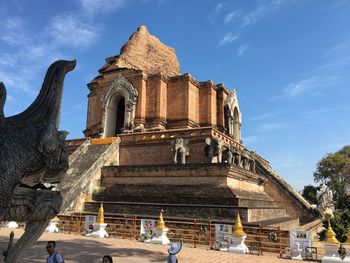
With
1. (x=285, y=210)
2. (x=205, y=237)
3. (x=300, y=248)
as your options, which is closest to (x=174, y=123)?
(x=285, y=210)

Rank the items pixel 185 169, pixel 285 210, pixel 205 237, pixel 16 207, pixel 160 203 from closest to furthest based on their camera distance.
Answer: pixel 16 207, pixel 205 237, pixel 160 203, pixel 185 169, pixel 285 210

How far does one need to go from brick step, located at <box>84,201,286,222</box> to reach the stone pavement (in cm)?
205

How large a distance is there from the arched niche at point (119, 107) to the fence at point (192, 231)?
1021 centimetres

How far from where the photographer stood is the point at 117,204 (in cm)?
1622

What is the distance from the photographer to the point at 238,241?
11.6m

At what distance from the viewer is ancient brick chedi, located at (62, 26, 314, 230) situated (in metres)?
15.7

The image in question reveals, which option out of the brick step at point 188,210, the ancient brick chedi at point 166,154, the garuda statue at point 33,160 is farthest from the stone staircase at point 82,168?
the garuda statue at point 33,160

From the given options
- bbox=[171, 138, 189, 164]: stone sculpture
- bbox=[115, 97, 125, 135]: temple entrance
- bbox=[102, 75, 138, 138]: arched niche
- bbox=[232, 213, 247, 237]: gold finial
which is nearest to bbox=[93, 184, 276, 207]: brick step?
bbox=[171, 138, 189, 164]: stone sculpture

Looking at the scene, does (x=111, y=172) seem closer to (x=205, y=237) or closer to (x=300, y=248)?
(x=205, y=237)

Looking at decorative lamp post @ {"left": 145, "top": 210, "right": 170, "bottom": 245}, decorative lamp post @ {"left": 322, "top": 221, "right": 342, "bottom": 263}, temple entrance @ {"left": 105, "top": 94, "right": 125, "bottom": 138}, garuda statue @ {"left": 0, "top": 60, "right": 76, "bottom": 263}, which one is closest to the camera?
garuda statue @ {"left": 0, "top": 60, "right": 76, "bottom": 263}

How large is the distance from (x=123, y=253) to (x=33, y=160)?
638 cm

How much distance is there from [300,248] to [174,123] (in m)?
15.1

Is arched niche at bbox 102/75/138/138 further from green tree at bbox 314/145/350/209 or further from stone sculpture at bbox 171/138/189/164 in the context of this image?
green tree at bbox 314/145/350/209

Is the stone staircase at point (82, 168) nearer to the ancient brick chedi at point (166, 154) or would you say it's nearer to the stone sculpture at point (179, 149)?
the ancient brick chedi at point (166, 154)
